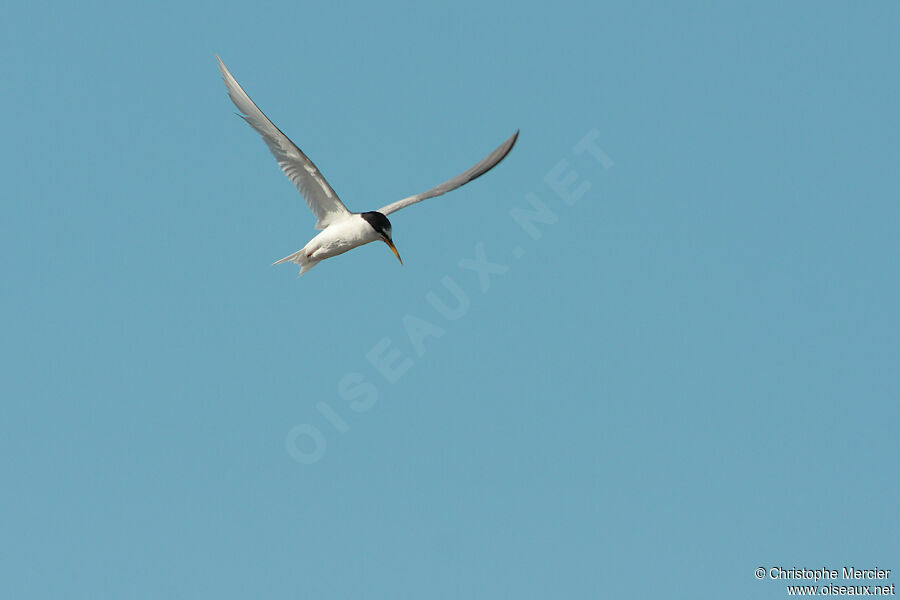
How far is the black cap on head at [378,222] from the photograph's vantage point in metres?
14.3

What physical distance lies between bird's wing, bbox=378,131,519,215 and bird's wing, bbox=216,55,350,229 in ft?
5.51

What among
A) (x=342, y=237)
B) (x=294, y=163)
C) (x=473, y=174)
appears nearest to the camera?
(x=294, y=163)

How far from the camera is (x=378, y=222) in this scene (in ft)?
46.9

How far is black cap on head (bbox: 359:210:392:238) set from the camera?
563 inches

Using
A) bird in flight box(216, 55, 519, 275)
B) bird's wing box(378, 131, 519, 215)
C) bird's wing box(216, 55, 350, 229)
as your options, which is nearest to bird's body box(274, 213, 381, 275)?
bird in flight box(216, 55, 519, 275)

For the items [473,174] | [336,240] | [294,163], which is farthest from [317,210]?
[473,174]

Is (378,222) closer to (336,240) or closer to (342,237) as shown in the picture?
(342,237)

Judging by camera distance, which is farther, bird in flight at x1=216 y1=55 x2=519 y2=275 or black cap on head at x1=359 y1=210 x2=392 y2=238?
black cap on head at x1=359 y1=210 x2=392 y2=238

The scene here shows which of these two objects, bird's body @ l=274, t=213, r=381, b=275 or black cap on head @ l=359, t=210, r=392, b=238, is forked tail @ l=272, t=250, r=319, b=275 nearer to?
bird's body @ l=274, t=213, r=381, b=275

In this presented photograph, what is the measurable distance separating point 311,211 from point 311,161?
3.69 feet

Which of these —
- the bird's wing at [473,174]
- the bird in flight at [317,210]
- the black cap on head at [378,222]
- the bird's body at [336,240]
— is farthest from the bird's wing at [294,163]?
the bird's wing at [473,174]

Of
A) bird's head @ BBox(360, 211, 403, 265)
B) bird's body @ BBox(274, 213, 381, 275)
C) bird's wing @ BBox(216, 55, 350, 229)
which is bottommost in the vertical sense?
bird's head @ BBox(360, 211, 403, 265)

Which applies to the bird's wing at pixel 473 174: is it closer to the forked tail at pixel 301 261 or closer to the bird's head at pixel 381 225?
the bird's head at pixel 381 225

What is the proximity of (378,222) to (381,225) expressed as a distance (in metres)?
0.07
